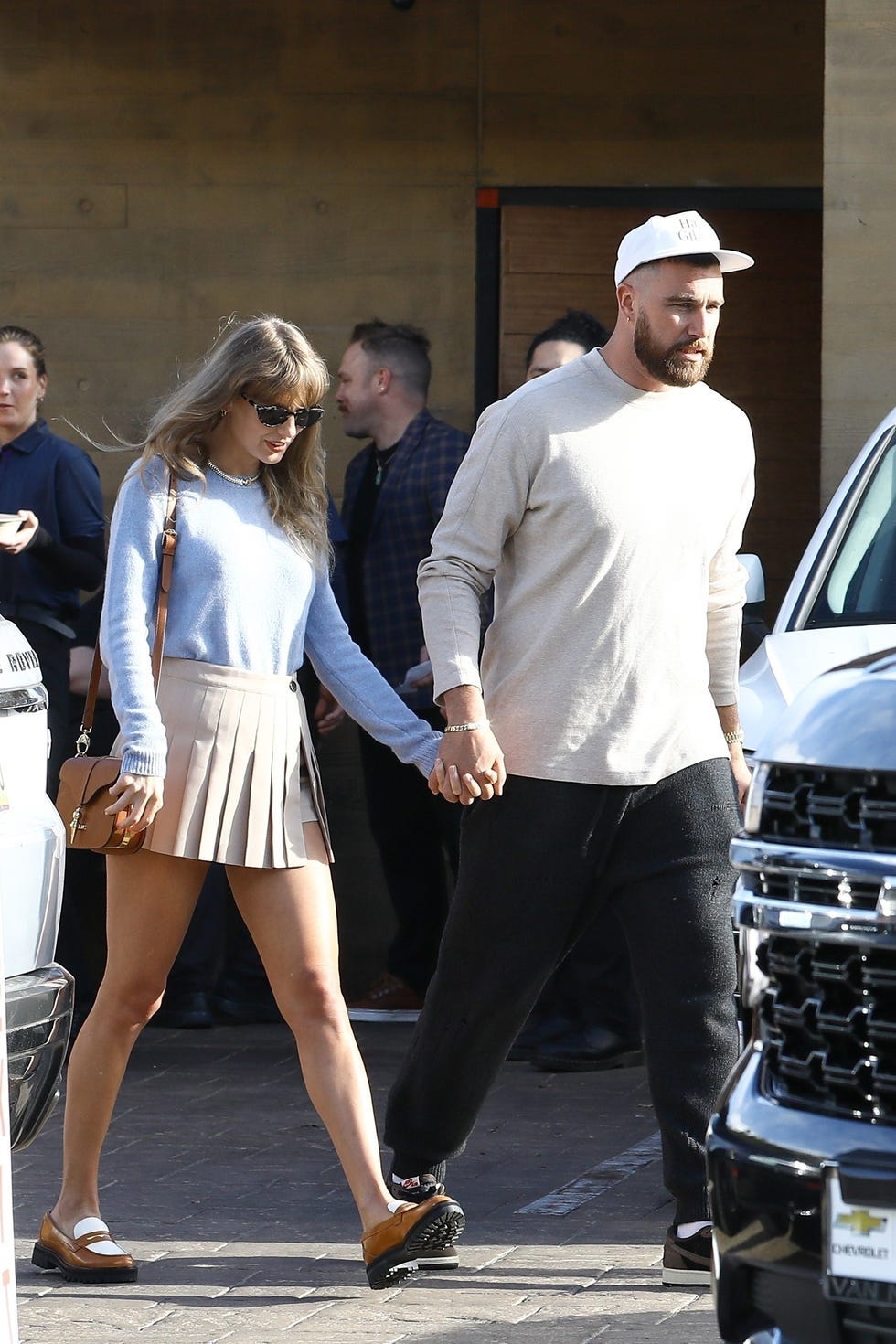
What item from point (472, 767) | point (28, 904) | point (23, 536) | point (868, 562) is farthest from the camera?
point (23, 536)

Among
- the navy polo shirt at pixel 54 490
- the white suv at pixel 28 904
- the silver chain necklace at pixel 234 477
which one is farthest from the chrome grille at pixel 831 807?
the navy polo shirt at pixel 54 490

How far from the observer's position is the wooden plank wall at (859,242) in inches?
295

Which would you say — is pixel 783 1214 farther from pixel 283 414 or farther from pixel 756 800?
pixel 283 414

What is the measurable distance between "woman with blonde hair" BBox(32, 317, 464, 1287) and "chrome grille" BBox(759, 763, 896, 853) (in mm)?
1812

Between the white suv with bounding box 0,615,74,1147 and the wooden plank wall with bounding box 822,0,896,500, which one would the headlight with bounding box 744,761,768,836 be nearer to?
the white suv with bounding box 0,615,74,1147

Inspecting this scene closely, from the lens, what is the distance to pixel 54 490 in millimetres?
7949

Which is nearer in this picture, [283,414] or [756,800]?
[756,800]

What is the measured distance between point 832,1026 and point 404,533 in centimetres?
513

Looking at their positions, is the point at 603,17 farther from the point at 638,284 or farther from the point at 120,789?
the point at 120,789

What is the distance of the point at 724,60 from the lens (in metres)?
9.13

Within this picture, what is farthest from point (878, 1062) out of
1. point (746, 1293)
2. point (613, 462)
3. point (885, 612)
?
point (885, 612)

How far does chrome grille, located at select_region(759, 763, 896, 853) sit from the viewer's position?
3.04 metres

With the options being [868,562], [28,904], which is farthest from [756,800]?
[868,562]

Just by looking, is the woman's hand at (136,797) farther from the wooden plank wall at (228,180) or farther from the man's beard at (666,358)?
the wooden plank wall at (228,180)
